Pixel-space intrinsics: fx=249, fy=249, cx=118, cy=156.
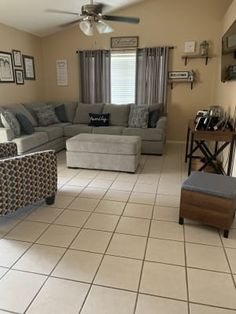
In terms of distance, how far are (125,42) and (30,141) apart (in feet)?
9.75

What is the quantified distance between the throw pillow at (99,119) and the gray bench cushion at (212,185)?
2.97m

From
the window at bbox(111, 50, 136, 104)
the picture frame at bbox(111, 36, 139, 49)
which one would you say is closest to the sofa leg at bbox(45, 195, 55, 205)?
the window at bbox(111, 50, 136, 104)

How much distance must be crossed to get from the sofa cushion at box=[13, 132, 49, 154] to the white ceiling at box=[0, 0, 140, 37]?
204 centimetres

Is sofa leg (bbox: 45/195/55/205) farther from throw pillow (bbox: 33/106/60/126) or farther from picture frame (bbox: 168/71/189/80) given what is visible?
picture frame (bbox: 168/71/189/80)

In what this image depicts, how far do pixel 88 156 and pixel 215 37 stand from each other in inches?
137

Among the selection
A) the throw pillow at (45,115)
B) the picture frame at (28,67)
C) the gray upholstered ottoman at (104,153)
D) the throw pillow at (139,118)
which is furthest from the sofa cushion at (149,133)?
the picture frame at (28,67)

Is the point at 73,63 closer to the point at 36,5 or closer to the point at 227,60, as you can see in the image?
the point at 36,5

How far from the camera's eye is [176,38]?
5055mm

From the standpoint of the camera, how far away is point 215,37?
4.88m

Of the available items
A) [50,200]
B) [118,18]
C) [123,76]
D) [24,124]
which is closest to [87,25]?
[118,18]

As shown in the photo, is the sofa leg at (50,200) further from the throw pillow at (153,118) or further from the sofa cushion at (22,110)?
the throw pillow at (153,118)

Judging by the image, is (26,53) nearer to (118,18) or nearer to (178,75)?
(118,18)

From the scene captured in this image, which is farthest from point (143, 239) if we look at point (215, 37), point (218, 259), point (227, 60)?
point (215, 37)

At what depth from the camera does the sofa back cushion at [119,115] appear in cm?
512
